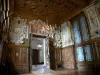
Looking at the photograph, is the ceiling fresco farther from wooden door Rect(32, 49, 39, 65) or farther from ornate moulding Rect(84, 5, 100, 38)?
wooden door Rect(32, 49, 39, 65)

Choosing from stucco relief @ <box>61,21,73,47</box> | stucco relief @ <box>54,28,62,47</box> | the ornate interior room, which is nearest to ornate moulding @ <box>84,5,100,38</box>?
the ornate interior room

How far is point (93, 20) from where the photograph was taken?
18.7 feet

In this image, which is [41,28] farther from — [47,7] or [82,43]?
[82,43]

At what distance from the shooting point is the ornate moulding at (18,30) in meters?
6.35

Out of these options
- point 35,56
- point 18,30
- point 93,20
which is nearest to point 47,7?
point 18,30

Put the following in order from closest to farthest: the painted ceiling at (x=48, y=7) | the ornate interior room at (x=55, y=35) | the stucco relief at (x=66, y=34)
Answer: the ornate interior room at (x=55, y=35) < the painted ceiling at (x=48, y=7) < the stucco relief at (x=66, y=34)

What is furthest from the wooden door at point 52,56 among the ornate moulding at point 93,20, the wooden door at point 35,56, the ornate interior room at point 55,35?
the wooden door at point 35,56

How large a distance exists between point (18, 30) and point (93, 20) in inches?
201

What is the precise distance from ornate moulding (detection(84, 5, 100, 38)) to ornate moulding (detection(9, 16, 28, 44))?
177 inches

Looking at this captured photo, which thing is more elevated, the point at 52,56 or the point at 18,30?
the point at 18,30

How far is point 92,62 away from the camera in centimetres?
564

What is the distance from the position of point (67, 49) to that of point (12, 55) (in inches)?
168

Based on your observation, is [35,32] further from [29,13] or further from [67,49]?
[67,49]

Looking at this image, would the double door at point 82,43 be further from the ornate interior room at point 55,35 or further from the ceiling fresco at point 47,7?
the ceiling fresco at point 47,7
